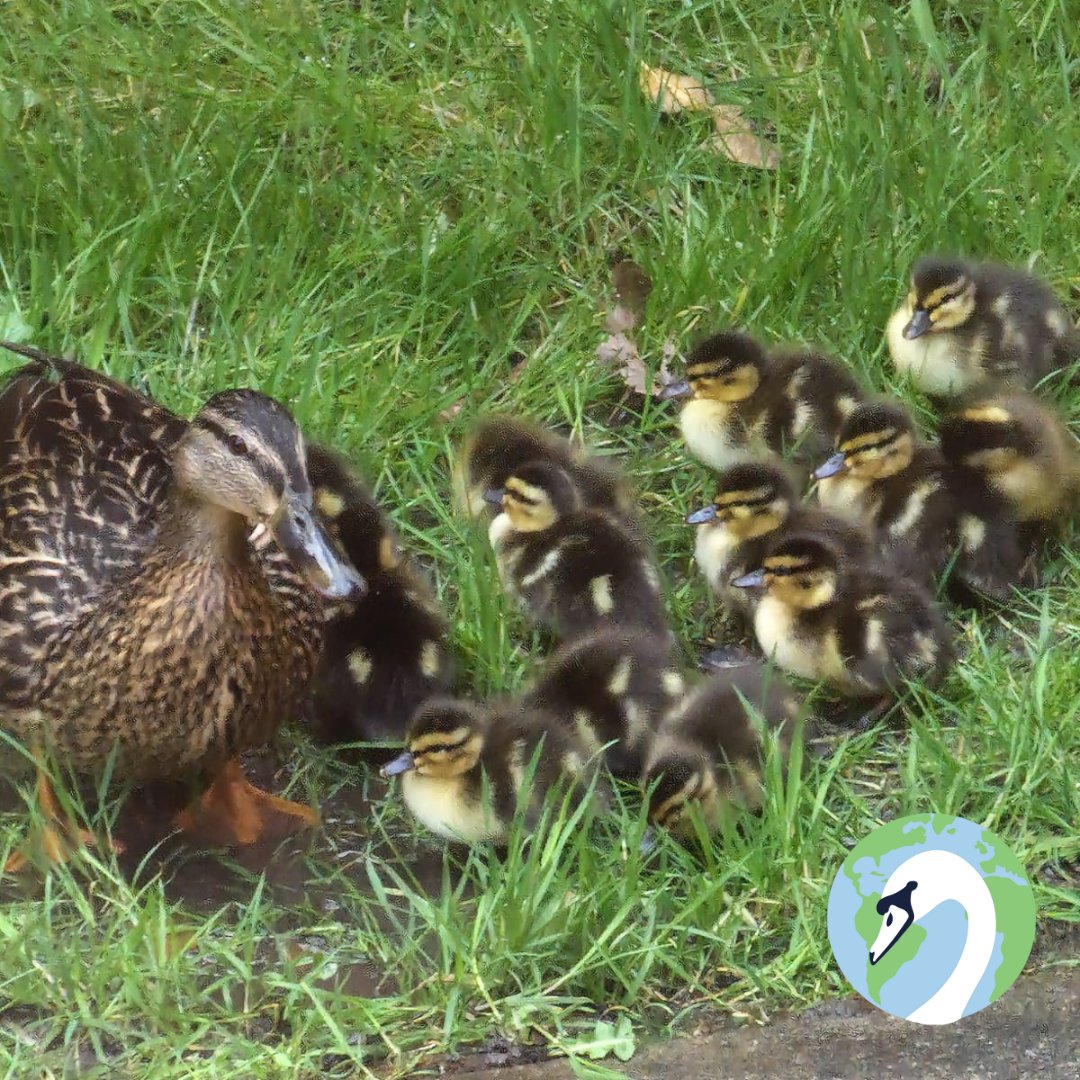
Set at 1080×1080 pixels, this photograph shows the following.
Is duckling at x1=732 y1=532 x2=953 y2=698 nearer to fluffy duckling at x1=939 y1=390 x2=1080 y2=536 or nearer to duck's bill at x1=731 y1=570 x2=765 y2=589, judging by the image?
duck's bill at x1=731 y1=570 x2=765 y2=589

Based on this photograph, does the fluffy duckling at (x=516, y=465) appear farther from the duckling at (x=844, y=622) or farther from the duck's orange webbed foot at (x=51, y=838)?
the duck's orange webbed foot at (x=51, y=838)

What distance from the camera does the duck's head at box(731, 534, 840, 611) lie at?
8.80 ft

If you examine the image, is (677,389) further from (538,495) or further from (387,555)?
(387,555)

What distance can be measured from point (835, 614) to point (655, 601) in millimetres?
→ 283

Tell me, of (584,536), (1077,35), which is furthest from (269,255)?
(1077,35)

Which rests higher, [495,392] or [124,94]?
[124,94]

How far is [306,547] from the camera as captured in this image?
7.55ft

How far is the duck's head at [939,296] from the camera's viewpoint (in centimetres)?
310

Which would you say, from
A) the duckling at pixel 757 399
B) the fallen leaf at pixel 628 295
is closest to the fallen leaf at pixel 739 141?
the fallen leaf at pixel 628 295

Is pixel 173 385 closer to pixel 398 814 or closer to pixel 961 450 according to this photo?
pixel 398 814

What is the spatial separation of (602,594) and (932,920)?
76 centimetres

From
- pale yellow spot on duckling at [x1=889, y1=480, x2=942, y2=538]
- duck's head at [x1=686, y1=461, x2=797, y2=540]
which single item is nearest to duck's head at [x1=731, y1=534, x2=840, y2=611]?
duck's head at [x1=686, y1=461, x2=797, y2=540]

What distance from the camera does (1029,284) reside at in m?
3.18

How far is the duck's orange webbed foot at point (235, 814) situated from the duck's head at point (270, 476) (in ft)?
1.47
